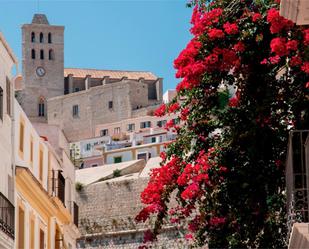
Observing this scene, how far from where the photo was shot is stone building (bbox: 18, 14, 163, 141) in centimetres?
13000

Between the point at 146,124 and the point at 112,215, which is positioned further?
the point at 146,124

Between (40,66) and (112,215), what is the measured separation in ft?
293

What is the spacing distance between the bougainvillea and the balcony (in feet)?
8.63

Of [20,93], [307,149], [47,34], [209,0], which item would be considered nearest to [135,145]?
[20,93]

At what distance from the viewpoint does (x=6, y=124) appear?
19156mm

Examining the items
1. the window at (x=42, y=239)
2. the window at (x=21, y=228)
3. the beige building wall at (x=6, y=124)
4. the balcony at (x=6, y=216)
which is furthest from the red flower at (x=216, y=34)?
the window at (x=42, y=239)

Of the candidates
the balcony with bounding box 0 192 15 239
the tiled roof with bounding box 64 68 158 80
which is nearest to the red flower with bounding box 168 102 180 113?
the balcony with bounding box 0 192 15 239

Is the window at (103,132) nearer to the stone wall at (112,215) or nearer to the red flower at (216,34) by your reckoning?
the stone wall at (112,215)

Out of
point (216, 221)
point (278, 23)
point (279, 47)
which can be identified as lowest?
point (216, 221)

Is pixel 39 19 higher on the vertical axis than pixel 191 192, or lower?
higher

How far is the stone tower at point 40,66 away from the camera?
140 m

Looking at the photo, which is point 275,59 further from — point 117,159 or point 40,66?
point 40,66

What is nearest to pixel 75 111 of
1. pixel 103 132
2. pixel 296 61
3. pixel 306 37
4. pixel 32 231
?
pixel 103 132

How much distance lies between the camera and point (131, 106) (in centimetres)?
12850
